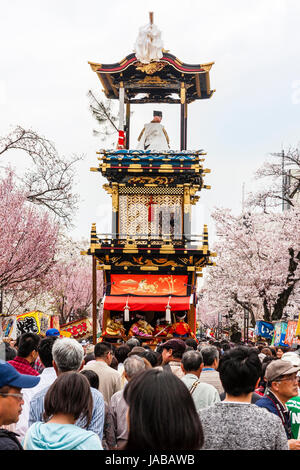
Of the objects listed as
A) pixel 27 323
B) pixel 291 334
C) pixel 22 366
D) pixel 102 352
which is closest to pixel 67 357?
pixel 22 366

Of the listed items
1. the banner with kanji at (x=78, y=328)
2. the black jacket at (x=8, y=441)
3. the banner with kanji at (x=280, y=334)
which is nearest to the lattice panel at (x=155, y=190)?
the banner with kanji at (x=78, y=328)

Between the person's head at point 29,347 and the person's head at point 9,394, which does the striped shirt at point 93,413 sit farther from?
the person's head at point 29,347

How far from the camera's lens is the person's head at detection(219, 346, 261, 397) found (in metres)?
4.29

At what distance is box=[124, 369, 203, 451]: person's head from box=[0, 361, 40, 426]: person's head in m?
1.27

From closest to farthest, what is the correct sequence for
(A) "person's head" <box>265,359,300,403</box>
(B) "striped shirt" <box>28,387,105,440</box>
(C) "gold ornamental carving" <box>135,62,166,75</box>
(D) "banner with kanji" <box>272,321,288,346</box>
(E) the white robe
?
(B) "striped shirt" <box>28,387,105,440</box>
(A) "person's head" <box>265,359,300,403</box>
(D) "banner with kanji" <box>272,321,288,346</box>
(C) "gold ornamental carving" <box>135,62,166,75</box>
(E) the white robe

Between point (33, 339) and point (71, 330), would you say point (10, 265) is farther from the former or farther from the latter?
point (33, 339)

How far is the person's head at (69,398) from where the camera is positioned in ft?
12.9

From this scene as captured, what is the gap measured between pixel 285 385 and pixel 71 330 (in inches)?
820

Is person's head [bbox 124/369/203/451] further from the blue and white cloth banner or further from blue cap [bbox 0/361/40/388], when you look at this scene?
the blue and white cloth banner

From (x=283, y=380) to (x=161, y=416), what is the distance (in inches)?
112

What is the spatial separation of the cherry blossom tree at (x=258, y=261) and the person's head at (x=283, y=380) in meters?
24.4

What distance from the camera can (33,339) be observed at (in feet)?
22.9

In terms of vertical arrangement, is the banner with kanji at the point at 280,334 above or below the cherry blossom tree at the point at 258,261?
below

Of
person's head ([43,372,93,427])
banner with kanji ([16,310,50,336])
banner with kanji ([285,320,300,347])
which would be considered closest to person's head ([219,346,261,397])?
person's head ([43,372,93,427])
